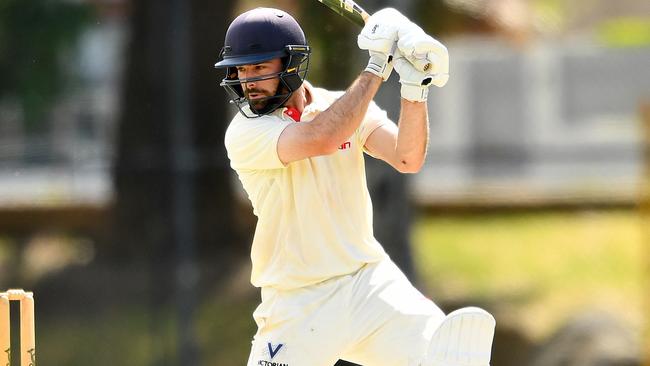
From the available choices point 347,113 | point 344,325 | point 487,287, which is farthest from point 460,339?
point 487,287

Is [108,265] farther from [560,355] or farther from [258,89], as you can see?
[258,89]

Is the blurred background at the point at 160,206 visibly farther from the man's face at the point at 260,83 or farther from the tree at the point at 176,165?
the man's face at the point at 260,83

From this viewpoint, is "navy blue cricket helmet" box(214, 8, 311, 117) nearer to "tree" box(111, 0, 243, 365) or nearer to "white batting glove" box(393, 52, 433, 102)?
"white batting glove" box(393, 52, 433, 102)

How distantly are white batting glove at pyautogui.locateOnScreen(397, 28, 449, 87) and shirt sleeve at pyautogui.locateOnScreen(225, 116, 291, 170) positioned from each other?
0.44 meters

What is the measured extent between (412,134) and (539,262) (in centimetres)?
706

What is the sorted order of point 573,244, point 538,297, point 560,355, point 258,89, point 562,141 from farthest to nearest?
point 562,141 < point 573,244 < point 538,297 < point 560,355 < point 258,89

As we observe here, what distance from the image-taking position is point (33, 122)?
8.88 metres

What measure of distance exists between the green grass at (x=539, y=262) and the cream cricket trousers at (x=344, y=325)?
13.9ft

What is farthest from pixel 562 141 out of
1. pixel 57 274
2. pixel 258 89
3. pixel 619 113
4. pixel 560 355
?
pixel 258 89

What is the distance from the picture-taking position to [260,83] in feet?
13.4

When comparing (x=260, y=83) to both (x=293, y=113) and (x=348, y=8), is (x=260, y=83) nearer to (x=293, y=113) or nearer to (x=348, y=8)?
(x=293, y=113)

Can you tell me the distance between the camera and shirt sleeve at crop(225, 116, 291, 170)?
157 inches

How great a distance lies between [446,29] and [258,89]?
20.3ft

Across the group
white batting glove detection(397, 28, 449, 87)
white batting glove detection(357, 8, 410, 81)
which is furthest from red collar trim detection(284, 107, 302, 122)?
white batting glove detection(397, 28, 449, 87)
